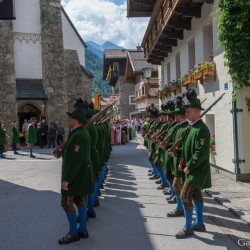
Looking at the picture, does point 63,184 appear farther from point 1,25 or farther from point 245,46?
point 1,25

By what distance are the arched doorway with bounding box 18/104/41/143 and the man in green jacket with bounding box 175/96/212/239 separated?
78.4 ft

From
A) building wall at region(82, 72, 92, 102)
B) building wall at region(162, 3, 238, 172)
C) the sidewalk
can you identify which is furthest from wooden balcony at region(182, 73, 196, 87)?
building wall at region(82, 72, 92, 102)

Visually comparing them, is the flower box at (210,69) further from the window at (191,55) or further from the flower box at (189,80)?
the window at (191,55)

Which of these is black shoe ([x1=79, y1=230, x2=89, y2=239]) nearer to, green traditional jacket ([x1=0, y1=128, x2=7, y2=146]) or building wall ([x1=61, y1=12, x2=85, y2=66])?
green traditional jacket ([x1=0, y1=128, x2=7, y2=146])

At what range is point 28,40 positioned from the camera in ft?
94.6

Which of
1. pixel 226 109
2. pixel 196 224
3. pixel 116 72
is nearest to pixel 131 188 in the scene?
pixel 226 109

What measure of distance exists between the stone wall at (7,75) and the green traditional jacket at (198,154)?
22.6 meters

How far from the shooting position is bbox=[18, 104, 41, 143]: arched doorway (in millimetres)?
28300

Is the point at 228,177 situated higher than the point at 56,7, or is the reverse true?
the point at 56,7

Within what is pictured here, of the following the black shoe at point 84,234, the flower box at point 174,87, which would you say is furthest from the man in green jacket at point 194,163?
the flower box at point 174,87

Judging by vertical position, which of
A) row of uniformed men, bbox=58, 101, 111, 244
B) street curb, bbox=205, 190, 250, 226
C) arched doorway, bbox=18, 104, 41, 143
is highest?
arched doorway, bbox=18, 104, 41, 143

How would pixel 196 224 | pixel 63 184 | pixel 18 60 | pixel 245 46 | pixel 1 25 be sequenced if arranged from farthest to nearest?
pixel 18 60 < pixel 1 25 < pixel 245 46 < pixel 196 224 < pixel 63 184

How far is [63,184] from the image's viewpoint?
5.25m

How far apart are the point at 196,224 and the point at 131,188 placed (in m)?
4.00
